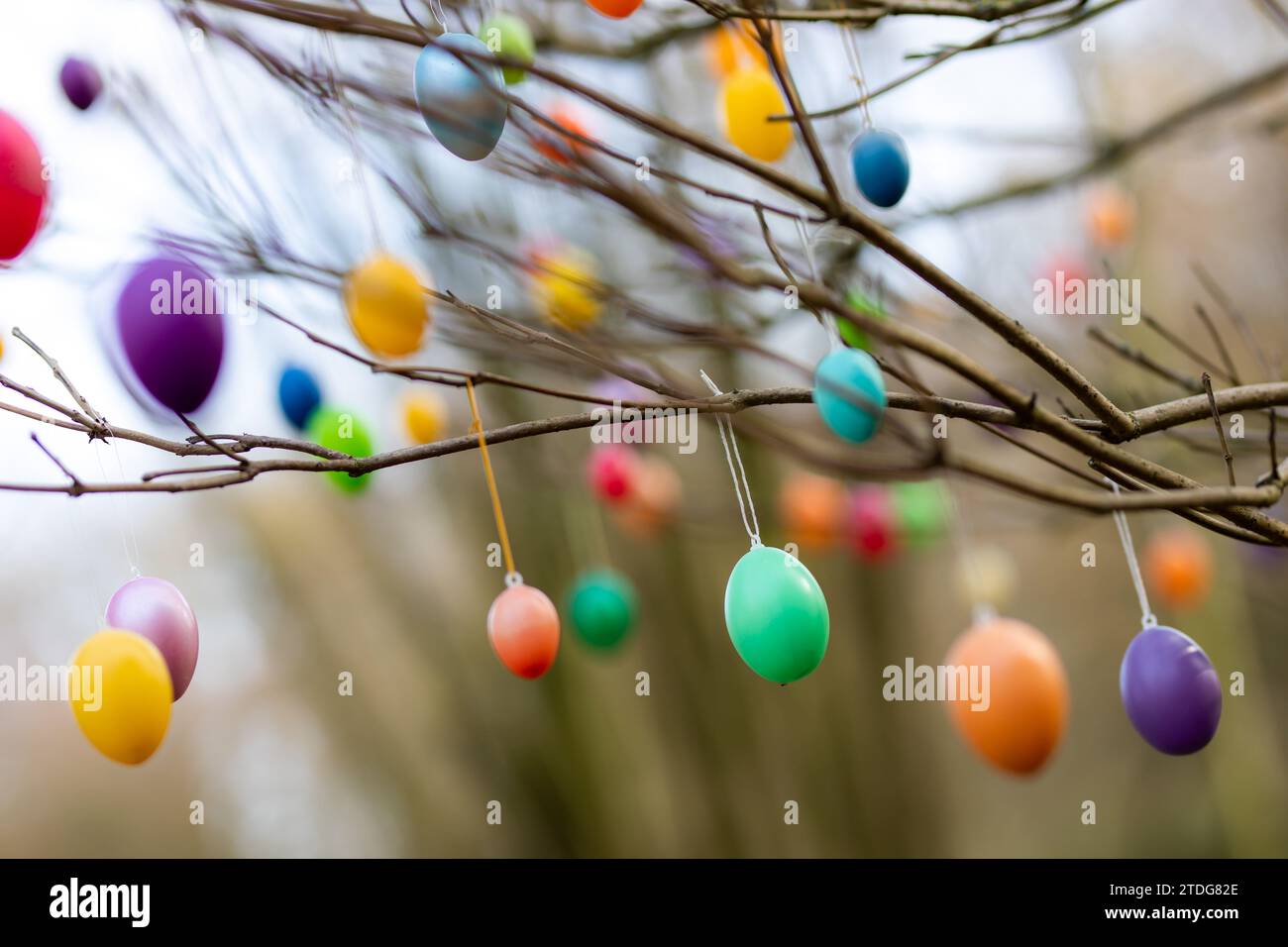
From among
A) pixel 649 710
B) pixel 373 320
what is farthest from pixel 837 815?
pixel 373 320

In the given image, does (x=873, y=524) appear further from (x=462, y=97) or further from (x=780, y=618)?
(x=462, y=97)

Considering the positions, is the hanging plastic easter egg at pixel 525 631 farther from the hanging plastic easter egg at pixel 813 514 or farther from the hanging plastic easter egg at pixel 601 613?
the hanging plastic easter egg at pixel 813 514

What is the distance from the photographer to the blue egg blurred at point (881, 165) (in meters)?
1.05

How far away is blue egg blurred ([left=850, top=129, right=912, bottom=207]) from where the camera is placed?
1049 mm

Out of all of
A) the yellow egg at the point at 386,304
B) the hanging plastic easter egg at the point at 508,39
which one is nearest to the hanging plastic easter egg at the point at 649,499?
the hanging plastic easter egg at the point at 508,39

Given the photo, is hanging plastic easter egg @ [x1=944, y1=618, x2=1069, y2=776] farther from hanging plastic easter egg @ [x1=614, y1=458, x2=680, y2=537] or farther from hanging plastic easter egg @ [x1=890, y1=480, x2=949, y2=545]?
hanging plastic easter egg @ [x1=890, y1=480, x2=949, y2=545]

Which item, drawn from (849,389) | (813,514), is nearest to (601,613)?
(813,514)

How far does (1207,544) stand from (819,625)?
12.5 ft

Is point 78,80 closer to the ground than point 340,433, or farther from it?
farther from it

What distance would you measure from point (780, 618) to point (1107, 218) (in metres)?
1.85

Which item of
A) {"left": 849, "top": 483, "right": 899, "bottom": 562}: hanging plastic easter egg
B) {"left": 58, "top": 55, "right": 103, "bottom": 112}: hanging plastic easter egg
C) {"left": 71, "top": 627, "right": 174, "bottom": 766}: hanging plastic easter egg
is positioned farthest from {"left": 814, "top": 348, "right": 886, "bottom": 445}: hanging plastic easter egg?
{"left": 849, "top": 483, "right": 899, "bottom": 562}: hanging plastic easter egg

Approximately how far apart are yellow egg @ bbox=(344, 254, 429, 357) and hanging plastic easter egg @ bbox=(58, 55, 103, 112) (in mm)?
642

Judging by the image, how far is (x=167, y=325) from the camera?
3.18ft
